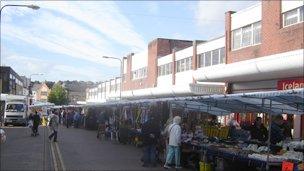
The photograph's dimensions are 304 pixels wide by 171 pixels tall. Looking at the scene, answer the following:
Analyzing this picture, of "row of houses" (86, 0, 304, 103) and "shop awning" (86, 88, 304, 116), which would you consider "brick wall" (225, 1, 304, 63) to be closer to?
"row of houses" (86, 0, 304, 103)

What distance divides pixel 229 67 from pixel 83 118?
2164 centimetres

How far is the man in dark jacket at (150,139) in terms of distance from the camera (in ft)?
60.0

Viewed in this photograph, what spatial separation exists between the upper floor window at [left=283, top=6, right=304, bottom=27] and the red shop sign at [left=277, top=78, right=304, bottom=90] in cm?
326

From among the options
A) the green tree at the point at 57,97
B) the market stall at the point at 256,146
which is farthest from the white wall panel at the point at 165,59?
the green tree at the point at 57,97

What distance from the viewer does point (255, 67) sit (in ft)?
89.6

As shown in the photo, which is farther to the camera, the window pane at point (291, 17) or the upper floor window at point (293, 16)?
the window pane at point (291, 17)

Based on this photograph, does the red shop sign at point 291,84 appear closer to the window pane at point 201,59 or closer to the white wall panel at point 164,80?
the window pane at point 201,59

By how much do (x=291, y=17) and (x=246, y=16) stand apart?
230 inches

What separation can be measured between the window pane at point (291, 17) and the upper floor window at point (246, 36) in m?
3.35

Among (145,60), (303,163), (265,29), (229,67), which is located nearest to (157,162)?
(303,163)

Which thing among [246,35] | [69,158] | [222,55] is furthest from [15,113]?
[69,158]

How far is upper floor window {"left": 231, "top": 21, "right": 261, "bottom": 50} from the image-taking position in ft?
108

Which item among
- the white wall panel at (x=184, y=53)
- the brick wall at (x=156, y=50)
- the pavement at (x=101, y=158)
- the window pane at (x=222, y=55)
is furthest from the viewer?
the brick wall at (x=156, y=50)

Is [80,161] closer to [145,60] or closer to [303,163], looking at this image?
[303,163]
